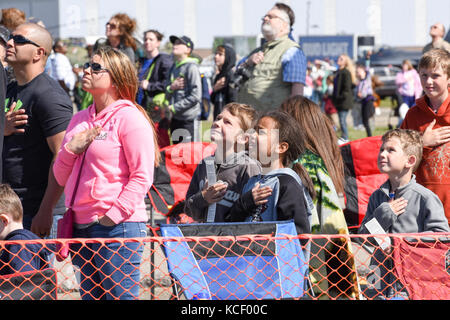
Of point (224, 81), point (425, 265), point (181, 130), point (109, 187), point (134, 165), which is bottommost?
point (425, 265)

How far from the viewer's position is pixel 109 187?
3.46 meters

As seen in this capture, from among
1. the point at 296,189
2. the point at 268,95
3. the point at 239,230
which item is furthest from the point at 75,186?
the point at 268,95

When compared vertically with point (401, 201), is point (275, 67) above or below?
above

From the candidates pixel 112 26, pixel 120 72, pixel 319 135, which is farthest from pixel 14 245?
pixel 112 26

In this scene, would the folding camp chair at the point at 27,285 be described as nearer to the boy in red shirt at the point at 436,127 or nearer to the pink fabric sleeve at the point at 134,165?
the pink fabric sleeve at the point at 134,165

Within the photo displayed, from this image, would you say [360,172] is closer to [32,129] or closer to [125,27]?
[32,129]

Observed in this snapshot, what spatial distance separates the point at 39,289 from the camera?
120 inches

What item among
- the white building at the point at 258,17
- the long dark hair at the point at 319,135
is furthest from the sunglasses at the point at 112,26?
the white building at the point at 258,17

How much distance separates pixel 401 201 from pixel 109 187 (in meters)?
1.58

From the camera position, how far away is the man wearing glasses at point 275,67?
5.96 metres

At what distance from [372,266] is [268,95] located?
2.73m

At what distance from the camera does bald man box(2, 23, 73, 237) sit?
392 centimetres

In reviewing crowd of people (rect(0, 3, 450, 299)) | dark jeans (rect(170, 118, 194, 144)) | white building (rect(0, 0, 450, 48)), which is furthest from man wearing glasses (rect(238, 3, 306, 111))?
white building (rect(0, 0, 450, 48))

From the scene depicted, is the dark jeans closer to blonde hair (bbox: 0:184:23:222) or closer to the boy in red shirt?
the boy in red shirt
